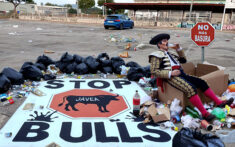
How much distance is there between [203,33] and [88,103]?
3295mm

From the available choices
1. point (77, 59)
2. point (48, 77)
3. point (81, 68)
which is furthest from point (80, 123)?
point (77, 59)

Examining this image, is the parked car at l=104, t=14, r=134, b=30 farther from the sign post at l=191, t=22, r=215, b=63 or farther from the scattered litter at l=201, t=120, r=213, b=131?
→ the scattered litter at l=201, t=120, r=213, b=131

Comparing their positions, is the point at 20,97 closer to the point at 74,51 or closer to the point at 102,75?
the point at 102,75

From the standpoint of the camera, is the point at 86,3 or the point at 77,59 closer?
the point at 77,59

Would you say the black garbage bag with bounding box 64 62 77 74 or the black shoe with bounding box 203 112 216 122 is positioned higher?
the black garbage bag with bounding box 64 62 77 74

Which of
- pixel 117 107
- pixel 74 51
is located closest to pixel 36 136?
pixel 117 107

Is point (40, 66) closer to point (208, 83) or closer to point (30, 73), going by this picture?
point (30, 73)

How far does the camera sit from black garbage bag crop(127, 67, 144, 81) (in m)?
6.12

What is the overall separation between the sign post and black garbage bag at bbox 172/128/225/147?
11.4 feet

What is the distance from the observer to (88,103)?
4602 millimetres

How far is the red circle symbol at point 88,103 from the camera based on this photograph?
419 centimetres

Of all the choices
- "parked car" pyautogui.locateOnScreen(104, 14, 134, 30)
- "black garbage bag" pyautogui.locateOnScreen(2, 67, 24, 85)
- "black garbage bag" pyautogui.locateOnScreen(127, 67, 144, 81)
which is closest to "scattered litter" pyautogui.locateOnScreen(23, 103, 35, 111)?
"black garbage bag" pyautogui.locateOnScreen(2, 67, 24, 85)

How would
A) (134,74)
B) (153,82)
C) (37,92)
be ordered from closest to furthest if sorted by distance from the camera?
(37,92) < (153,82) < (134,74)

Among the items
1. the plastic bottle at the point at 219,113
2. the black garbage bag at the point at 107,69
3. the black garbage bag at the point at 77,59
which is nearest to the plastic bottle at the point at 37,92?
the black garbage bag at the point at 77,59
